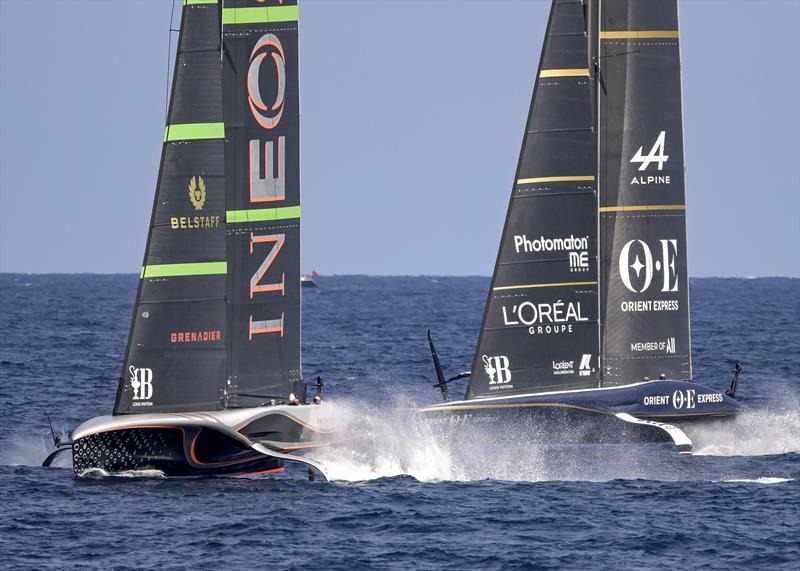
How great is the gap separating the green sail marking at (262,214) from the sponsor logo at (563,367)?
22.9ft

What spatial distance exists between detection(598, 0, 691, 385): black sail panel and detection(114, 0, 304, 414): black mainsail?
8001 millimetres

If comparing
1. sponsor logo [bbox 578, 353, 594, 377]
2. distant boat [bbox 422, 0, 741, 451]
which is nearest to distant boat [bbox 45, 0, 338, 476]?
distant boat [bbox 422, 0, 741, 451]

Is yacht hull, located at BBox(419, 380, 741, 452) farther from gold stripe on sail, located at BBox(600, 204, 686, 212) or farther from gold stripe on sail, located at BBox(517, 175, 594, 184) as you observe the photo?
gold stripe on sail, located at BBox(517, 175, 594, 184)

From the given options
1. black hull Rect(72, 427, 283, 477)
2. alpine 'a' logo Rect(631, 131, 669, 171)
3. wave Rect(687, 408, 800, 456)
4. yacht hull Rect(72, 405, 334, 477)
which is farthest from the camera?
alpine 'a' logo Rect(631, 131, 669, 171)

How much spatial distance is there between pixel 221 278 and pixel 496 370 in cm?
704

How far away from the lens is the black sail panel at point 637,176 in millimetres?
32625

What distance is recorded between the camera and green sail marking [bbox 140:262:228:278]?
26281 mm

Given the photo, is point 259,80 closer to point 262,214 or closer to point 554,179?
point 262,214

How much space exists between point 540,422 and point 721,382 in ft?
51.8

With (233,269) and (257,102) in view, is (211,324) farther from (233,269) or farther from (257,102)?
(257,102)

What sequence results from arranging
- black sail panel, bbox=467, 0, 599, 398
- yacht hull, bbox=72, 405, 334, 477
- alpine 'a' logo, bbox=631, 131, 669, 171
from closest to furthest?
yacht hull, bbox=72, 405, 334, 477 → black sail panel, bbox=467, 0, 599, 398 → alpine 'a' logo, bbox=631, 131, 669, 171

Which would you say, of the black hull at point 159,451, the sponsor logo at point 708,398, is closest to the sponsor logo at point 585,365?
the sponsor logo at point 708,398

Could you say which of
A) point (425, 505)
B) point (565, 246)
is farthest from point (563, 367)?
point (425, 505)

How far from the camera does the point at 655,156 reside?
32812mm
